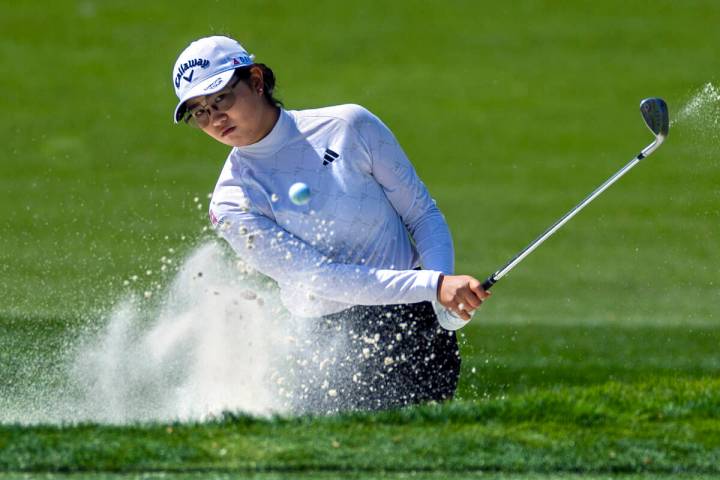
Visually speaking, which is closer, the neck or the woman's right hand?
the woman's right hand

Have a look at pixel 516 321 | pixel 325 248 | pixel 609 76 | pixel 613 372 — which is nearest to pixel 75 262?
pixel 516 321

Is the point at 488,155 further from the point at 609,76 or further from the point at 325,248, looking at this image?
the point at 325,248

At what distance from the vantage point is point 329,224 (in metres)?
4.57

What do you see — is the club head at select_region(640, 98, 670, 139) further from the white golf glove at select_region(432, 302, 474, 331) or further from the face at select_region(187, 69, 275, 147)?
the face at select_region(187, 69, 275, 147)

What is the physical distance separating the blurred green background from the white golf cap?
8.09 ft

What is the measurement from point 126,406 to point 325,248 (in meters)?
1.37

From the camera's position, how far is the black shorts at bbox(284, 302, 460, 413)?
15.1ft

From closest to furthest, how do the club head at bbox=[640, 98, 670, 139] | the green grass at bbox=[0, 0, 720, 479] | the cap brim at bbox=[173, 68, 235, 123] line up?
1. the green grass at bbox=[0, 0, 720, 479]
2. the cap brim at bbox=[173, 68, 235, 123]
3. the club head at bbox=[640, 98, 670, 139]

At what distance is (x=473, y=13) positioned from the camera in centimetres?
2069

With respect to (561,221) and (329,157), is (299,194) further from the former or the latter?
(561,221)

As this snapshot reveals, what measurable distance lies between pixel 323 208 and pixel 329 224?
2.2 inches

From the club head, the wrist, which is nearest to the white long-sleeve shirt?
the wrist

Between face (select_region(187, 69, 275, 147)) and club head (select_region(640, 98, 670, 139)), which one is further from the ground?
club head (select_region(640, 98, 670, 139))

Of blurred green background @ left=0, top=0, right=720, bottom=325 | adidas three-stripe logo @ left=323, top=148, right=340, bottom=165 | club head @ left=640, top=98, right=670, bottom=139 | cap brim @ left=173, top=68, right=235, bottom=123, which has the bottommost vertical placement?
blurred green background @ left=0, top=0, right=720, bottom=325
